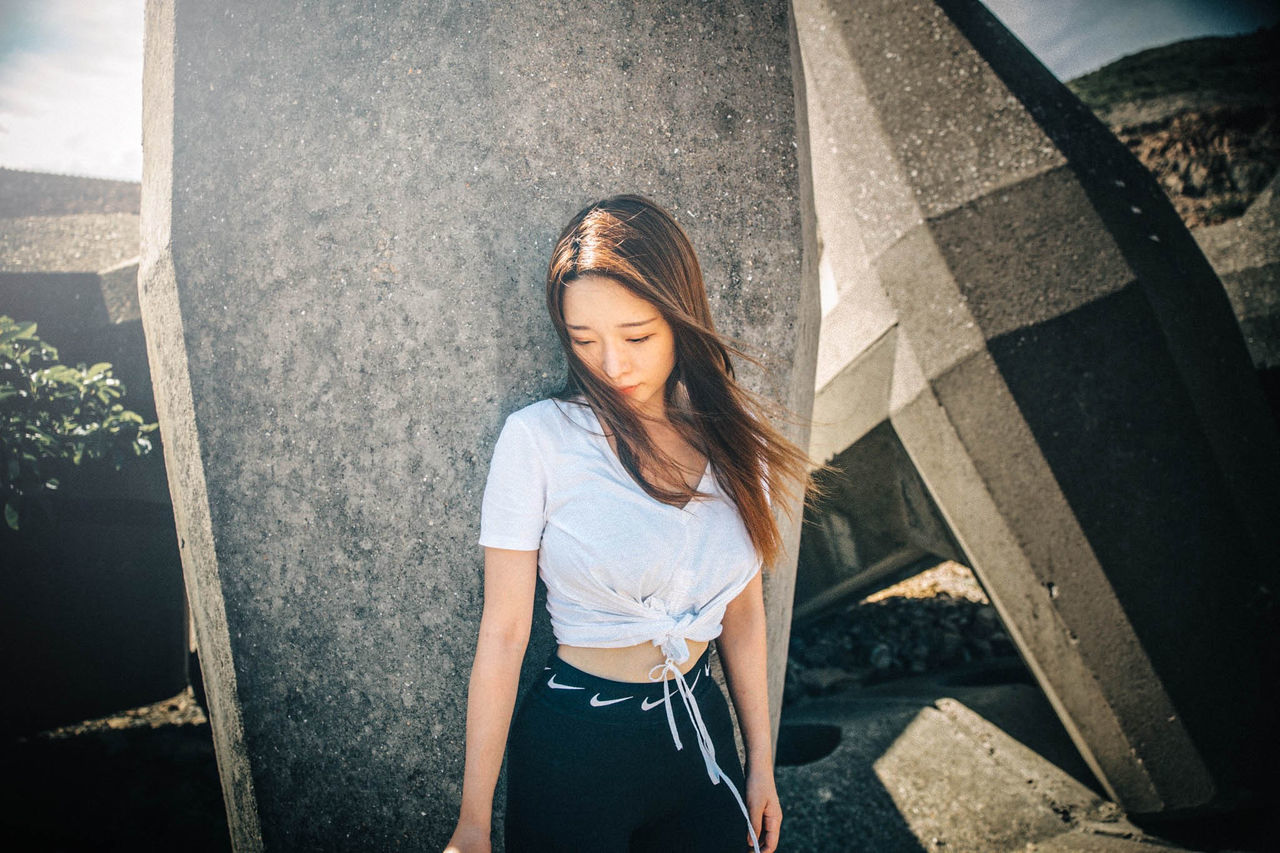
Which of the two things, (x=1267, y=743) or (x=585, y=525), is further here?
(x=1267, y=743)

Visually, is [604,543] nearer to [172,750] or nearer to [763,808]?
[763,808]

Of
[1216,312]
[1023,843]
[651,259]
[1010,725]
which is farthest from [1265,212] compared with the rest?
[651,259]

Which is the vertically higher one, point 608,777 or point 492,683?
point 492,683

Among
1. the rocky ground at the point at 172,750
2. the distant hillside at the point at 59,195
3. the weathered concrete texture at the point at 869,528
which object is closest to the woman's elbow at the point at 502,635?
the weathered concrete texture at the point at 869,528

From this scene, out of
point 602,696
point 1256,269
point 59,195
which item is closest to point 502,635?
point 602,696

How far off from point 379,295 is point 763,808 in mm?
1632

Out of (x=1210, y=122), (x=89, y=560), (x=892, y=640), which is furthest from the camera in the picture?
(x=1210, y=122)

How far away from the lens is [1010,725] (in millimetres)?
3154

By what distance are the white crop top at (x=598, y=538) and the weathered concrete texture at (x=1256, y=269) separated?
3.24 meters

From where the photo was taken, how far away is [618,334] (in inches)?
50.8

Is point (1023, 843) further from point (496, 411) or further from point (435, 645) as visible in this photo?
point (496, 411)

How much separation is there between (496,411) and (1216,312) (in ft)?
9.95

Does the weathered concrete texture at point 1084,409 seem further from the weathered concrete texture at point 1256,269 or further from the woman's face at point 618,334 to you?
the woman's face at point 618,334

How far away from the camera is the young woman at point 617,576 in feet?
4.04
